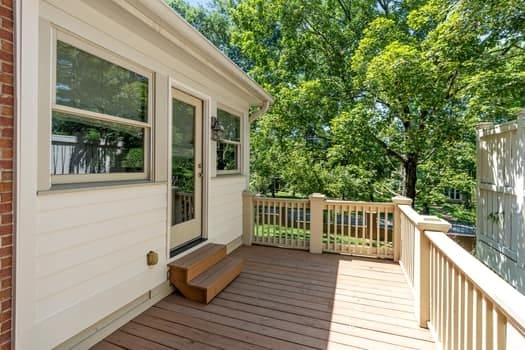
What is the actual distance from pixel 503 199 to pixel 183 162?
4285 mm

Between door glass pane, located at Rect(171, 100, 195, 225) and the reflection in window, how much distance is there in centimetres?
54

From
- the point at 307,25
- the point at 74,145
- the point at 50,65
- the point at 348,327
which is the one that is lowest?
the point at 348,327

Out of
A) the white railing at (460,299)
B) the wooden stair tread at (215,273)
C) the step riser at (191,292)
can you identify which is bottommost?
the step riser at (191,292)

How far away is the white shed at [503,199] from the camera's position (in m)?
3.21

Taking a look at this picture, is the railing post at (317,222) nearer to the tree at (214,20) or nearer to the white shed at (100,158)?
the white shed at (100,158)

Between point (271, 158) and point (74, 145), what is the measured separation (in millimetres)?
6458

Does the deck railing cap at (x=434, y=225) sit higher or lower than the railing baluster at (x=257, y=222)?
higher

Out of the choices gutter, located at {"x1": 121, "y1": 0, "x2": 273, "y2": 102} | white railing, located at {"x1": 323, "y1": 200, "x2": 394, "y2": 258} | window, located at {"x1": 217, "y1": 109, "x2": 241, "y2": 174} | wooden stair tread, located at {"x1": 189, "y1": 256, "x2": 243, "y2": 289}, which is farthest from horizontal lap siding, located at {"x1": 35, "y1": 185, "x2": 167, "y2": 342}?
white railing, located at {"x1": 323, "y1": 200, "x2": 394, "y2": 258}

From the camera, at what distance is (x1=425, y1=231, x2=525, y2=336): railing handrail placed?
95cm

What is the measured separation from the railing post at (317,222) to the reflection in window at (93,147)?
9.03 feet

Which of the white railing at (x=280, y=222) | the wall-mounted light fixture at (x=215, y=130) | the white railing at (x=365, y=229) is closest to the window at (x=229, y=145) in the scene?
the wall-mounted light fixture at (x=215, y=130)

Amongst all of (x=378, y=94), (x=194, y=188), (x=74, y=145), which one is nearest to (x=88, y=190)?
(x=74, y=145)

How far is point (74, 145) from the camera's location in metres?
2.08

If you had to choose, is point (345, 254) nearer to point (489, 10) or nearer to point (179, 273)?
point (179, 273)
